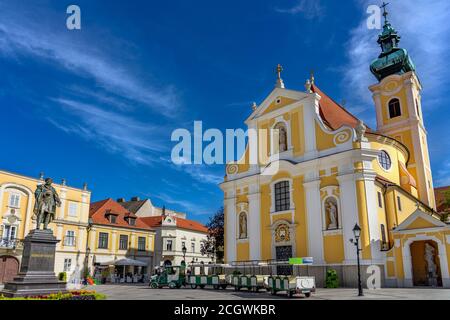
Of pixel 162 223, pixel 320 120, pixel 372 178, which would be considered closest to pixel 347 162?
pixel 372 178

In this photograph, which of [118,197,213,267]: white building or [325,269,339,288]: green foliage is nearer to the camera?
[325,269,339,288]: green foliage

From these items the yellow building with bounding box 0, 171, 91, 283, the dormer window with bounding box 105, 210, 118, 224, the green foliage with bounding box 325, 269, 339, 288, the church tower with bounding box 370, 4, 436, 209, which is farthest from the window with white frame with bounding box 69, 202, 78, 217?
the church tower with bounding box 370, 4, 436, 209

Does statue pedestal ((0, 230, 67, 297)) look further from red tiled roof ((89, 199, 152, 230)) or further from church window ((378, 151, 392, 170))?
red tiled roof ((89, 199, 152, 230))

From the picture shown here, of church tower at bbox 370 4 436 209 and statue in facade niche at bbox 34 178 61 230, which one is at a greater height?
church tower at bbox 370 4 436 209

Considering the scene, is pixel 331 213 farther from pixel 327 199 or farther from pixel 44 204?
pixel 44 204

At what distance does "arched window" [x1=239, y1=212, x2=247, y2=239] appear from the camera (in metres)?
29.3

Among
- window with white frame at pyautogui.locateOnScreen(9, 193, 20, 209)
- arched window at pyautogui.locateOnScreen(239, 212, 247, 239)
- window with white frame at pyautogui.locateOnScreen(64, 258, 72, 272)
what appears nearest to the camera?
arched window at pyautogui.locateOnScreen(239, 212, 247, 239)

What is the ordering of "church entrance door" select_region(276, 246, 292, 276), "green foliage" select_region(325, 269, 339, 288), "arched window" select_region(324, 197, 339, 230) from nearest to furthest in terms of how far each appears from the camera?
"green foliage" select_region(325, 269, 339, 288), "arched window" select_region(324, 197, 339, 230), "church entrance door" select_region(276, 246, 292, 276)

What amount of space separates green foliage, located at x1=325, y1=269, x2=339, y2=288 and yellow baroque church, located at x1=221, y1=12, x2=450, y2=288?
0.66m

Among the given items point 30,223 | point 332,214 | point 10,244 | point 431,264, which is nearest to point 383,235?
point 431,264

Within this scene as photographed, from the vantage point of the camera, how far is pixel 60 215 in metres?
35.5

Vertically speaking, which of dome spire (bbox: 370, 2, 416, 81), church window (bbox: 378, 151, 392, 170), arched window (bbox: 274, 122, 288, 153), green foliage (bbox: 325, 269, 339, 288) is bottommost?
green foliage (bbox: 325, 269, 339, 288)
